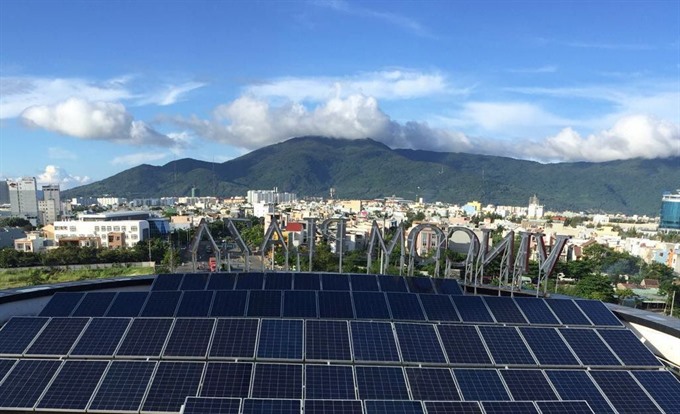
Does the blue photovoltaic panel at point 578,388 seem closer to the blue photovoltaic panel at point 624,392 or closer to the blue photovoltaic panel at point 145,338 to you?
the blue photovoltaic panel at point 624,392

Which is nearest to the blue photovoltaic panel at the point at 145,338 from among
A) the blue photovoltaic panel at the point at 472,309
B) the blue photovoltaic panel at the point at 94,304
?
the blue photovoltaic panel at the point at 94,304

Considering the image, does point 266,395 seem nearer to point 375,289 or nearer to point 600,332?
point 375,289

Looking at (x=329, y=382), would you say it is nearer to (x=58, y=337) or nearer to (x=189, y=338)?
(x=189, y=338)

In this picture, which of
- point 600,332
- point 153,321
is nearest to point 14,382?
point 153,321

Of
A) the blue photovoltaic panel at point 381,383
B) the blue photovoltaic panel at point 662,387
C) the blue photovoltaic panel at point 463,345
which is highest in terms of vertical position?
the blue photovoltaic panel at point 463,345

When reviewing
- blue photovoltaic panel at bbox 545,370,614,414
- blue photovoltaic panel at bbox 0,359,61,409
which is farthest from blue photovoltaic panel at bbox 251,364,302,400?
blue photovoltaic panel at bbox 545,370,614,414

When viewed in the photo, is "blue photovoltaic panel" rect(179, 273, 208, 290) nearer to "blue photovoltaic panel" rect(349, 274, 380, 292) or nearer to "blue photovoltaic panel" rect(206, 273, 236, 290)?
"blue photovoltaic panel" rect(206, 273, 236, 290)
